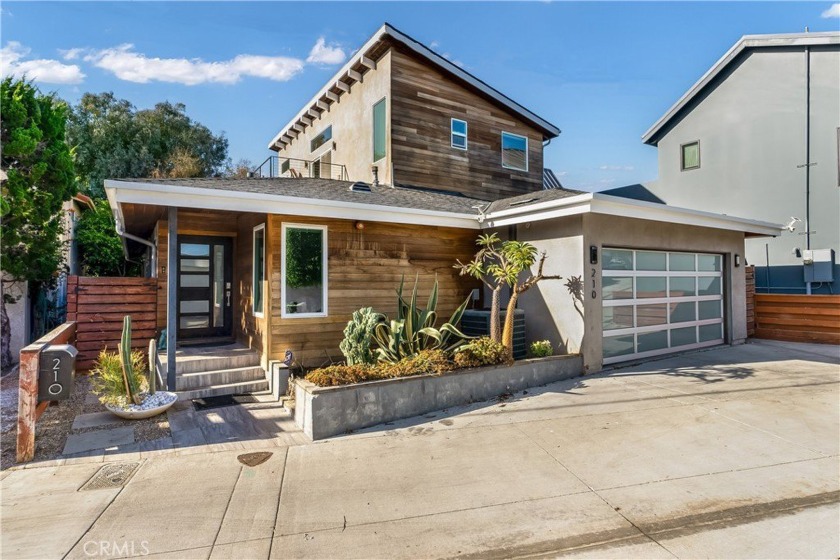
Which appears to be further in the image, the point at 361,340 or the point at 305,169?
the point at 305,169

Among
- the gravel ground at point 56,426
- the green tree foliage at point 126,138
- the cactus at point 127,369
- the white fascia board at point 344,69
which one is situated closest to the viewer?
the gravel ground at point 56,426

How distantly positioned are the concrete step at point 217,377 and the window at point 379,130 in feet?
20.7

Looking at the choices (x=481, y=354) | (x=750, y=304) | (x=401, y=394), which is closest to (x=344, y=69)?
(x=481, y=354)

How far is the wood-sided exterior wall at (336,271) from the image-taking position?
6.77 meters

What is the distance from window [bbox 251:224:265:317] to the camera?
720cm

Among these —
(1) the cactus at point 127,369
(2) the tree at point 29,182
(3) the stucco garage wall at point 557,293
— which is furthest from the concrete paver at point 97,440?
(3) the stucco garage wall at point 557,293

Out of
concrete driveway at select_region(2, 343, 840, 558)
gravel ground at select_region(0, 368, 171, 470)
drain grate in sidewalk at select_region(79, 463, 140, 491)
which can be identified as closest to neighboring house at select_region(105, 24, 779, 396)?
gravel ground at select_region(0, 368, 171, 470)

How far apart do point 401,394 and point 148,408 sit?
2.98 meters

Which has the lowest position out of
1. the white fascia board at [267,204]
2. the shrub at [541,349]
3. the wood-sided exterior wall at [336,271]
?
the shrub at [541,349]

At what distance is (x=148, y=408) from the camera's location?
534cm

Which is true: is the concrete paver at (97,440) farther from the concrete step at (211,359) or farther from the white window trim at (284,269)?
the white window trim at (284,269)

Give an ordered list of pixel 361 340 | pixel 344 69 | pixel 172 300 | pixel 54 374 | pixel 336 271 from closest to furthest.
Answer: pixel 54 374 → pixel 172 300 → pixel 361 340 → pixel 336 271 → pixel 344 69

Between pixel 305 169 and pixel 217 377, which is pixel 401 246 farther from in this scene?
→ pixel 305 169

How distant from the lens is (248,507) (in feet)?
11.3
